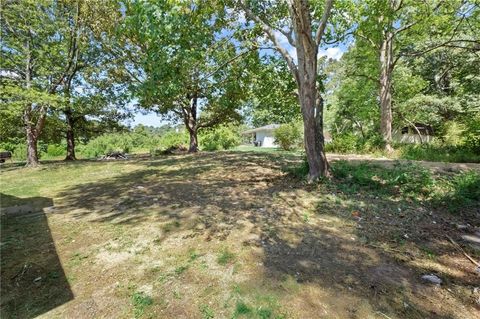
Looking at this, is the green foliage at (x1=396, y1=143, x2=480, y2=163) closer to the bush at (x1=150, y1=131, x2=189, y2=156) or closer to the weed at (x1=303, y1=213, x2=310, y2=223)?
the weed at (x1=303, y1=213, x2=310, y2=223)

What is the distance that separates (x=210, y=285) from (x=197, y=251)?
69 cm

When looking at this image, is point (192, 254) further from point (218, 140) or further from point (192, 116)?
point (218, 140)

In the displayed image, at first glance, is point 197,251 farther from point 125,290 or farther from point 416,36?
point 416,36

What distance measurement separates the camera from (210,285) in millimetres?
2463

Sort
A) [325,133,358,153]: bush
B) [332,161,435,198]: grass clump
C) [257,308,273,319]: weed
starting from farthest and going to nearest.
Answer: [325,133,358,153]: bush < [332,161,435,198]: grass clump < [257,308,273,319]: weed

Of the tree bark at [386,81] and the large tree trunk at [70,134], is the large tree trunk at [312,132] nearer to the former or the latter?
the tree bark at [386,81]

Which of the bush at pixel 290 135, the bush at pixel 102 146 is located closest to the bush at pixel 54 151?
the bush at pixel 102 146

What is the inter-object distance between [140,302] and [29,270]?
4.94ft

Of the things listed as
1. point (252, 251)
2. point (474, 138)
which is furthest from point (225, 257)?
point (474, 138)

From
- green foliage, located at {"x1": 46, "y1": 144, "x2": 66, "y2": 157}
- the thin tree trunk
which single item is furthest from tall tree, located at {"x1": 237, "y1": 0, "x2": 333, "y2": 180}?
green foliage, located at {"x1": 46, "y1": 144, "x2": 66, "y2": 157}

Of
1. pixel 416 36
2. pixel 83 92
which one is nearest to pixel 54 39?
pixel 83 92

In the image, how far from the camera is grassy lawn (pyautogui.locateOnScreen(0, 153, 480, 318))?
7.32ft

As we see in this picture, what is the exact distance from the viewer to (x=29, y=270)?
278 centimetres

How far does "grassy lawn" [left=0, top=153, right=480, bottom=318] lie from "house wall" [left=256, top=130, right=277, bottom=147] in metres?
30.3
